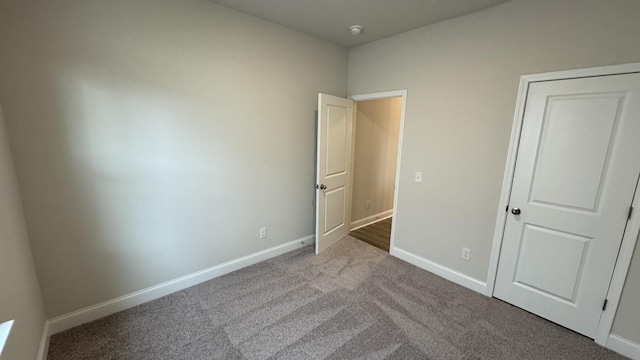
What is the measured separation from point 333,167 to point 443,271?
1.73m

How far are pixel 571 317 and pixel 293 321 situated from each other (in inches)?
88.1

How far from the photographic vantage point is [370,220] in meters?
4.39

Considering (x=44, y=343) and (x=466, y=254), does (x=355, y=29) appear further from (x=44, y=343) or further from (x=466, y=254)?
(x=44, y=343)

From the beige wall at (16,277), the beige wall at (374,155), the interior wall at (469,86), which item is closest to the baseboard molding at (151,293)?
the beige wall at (16,277)

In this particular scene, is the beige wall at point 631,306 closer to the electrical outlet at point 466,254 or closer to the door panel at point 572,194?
the door panel at point 572,194

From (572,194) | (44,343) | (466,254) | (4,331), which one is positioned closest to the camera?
(4,331)

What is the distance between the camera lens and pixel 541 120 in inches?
79.5

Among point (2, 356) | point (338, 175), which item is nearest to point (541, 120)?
point (338, 175)

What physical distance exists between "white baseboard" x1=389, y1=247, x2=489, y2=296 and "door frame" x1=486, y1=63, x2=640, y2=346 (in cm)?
38

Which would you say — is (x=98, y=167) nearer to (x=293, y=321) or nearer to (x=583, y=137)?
(x=293, y=321)

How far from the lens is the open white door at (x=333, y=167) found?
302cm

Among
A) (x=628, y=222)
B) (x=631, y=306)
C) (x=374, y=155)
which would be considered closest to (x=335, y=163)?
(x=374, y=155)

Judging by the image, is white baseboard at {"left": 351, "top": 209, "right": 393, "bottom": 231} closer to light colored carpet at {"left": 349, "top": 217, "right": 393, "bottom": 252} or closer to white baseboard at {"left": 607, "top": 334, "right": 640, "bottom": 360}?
light colored carpet at {"left": 349, "top": 217, "right": 393, "bottom": 252}

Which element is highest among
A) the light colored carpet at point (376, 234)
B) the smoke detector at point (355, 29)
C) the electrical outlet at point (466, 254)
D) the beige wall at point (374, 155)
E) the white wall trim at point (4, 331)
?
the smoke detector at point (355, 29)
